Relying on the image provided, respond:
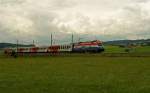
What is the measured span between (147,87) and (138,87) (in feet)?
1.62

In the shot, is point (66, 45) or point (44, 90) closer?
point (44, 90)

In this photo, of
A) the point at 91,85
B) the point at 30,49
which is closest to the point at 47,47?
the point at 30,49

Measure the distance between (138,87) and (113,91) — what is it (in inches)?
86.8

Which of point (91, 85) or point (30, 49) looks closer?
point (91, 85)

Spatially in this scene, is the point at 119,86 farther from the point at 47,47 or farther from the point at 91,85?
the point at 47,47

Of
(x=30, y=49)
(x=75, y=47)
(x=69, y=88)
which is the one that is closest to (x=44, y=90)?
(x=69, y=88)

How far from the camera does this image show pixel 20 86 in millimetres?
21094

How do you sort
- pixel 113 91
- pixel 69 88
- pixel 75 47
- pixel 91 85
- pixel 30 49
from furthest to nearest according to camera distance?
pixel 30 49 → pixel 75 47 → pixel 91 85 → pixel 69 88 → pixel 113 91

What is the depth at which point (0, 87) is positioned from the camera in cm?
2080

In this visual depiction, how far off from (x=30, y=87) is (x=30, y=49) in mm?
95818

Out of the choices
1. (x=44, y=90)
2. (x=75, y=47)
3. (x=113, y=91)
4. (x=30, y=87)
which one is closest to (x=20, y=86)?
(x=30, y=87)

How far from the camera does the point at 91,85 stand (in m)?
21.4

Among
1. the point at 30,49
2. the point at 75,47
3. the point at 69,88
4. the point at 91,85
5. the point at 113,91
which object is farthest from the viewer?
the point at 30,49

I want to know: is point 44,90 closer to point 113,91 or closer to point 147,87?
point 113,91
